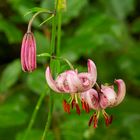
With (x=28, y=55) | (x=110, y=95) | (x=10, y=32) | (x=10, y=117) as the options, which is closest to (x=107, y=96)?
(x=110, y=95)

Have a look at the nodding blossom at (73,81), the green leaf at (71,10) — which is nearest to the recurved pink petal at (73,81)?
the nodding blossom at (73,81)

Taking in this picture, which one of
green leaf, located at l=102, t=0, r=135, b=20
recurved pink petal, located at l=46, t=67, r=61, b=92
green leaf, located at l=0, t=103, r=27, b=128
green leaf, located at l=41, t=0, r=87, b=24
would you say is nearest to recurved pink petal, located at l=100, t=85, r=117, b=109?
recurved pink petal, located at l=46, t=67, r=61, b=92

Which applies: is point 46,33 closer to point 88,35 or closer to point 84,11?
point 88,35

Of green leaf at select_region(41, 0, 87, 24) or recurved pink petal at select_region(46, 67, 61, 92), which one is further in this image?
green leaf at select_region(41, 0, 87, 24)

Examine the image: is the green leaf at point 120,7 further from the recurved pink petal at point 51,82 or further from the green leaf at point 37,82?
the recurved pink petal at point 51,82

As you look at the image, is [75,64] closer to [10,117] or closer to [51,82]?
[10,117]

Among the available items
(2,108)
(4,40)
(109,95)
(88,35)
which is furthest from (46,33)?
(109,95)

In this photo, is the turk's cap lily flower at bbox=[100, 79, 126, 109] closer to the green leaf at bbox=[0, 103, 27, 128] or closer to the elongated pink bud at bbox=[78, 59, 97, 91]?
the elongated pink bud at bbox=[78, 59, 97, 91]
